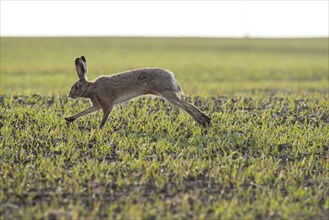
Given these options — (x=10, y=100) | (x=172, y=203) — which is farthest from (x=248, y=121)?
(x=10, y=100)

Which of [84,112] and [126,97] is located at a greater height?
[126,97]

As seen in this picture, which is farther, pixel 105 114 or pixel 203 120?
pixel 203 120

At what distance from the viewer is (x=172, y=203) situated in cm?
692

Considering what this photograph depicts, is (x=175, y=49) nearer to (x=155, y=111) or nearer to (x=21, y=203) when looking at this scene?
(x=155, y=111)

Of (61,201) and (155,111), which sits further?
(155,111)

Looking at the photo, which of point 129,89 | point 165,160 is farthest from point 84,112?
point 165,160

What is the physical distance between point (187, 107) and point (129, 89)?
1152mm

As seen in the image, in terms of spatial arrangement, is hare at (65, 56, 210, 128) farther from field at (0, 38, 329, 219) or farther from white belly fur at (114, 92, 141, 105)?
field at (0, 38, 329, 219)

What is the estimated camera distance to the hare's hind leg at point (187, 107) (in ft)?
34.3

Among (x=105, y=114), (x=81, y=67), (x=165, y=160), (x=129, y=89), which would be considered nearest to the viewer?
(x=165, y=160)

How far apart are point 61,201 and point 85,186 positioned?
0.57 m

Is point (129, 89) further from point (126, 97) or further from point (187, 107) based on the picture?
point (187, 107)

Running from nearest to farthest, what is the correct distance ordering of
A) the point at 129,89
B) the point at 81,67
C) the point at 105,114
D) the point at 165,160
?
the point at 165,160
the point at 81,67
the point at 105,114
the point at 129,89

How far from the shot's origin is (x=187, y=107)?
10.6 m
